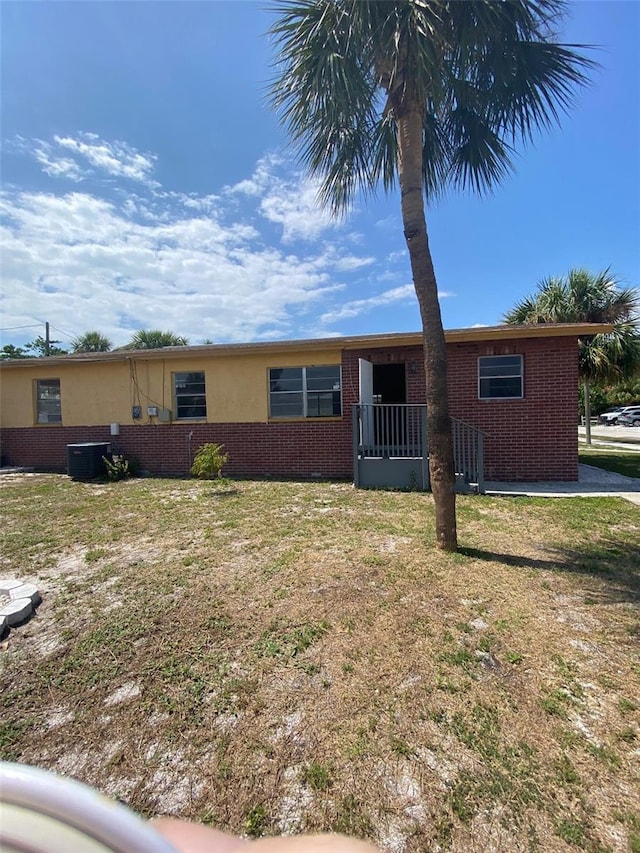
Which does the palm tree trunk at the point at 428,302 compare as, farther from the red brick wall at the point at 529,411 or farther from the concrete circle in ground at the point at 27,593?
the red brick wall at the point at 529,411

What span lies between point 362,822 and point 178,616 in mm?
2053

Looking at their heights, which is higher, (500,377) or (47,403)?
(500,377)

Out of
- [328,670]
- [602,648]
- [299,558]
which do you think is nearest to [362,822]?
[328,670]

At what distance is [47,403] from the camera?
38.9ft

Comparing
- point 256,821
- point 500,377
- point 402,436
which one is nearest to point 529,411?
point 500,377

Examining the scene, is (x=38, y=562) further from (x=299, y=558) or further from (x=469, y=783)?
(x=469, y=783)

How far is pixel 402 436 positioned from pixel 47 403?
32.2 feet

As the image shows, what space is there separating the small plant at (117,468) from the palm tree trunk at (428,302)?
811 cm

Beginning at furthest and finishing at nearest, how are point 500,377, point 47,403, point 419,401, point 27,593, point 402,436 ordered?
point 47,403 < point 419,401 < point 500,377 < point 402,436 < point 27,593

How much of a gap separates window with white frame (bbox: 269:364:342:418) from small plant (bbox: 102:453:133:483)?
3.78m

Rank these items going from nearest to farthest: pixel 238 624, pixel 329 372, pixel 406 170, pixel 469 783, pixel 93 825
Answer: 1. pixel 93 825
2. pixel 469 783
3. pixel 238 624
4. pixel 406 170
5. pixel 329 372

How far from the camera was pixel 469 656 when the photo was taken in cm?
271

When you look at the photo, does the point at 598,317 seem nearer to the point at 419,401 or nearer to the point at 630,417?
the point at 419,401

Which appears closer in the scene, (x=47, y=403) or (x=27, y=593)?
(x=27, y=593)
